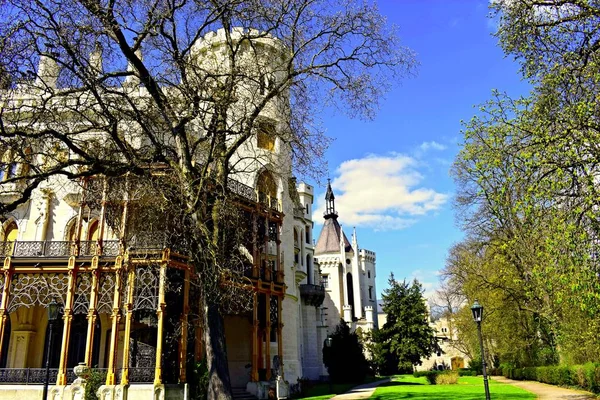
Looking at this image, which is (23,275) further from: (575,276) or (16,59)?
(575,276)

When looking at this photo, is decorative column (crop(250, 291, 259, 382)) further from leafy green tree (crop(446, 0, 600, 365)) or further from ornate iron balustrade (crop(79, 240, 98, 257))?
leafy green tree (crop(446, 0, 600, 365))

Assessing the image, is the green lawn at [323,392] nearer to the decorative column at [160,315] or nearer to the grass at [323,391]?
the grass at [323,391]

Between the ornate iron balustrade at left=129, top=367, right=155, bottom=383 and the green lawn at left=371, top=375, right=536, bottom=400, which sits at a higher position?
the ornate iron balustrade at left=129, top=367, right=155, bottom=383

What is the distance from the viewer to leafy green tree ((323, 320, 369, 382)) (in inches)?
1447

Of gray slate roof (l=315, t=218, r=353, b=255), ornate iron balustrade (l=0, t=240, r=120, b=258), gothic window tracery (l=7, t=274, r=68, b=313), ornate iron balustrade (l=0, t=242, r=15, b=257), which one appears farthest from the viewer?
gray slate roof (l=315, t=218, r=353, b=255)

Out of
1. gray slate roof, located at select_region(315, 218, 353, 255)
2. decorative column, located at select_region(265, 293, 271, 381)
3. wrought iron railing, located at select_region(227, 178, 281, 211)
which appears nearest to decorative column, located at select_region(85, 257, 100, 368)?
wrought iron railing, located at select_region(227, 178, 281, 211)

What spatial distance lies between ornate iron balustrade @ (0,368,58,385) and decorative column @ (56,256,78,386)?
86 centimetres

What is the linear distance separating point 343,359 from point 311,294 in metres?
7.06

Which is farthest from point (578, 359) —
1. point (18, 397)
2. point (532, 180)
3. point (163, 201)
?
point (18, 397)

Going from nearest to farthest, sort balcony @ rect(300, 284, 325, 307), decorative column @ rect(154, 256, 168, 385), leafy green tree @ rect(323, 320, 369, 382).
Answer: decorative column @ rect(154, 256, 168, 385) → leafy green tree @ rect(323, 320, 369, 382) → balcony @ rect(300, 284, 325, 307)

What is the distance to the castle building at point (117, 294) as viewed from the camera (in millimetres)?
18656

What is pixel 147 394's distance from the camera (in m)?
18.1

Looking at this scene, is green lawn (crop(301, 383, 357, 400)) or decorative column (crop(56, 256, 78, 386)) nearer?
decorative column (crop(56, 256, 78, 386))

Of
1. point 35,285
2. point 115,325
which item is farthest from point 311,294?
point 35,285
